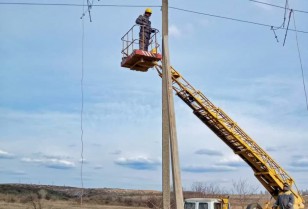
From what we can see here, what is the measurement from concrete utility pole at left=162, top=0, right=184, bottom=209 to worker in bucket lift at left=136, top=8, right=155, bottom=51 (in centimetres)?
620

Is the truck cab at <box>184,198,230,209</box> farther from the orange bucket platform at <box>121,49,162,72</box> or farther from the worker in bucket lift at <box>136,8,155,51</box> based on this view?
the worker in bucket lift at <box>136,8,155,51</box>

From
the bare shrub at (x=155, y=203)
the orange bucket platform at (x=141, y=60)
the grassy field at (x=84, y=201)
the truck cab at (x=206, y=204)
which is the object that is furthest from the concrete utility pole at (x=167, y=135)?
the bare shrub at (x=155, y=203)

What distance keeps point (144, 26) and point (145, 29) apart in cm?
32

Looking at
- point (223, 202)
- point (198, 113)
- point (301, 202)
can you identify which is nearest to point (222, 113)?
point (198, 113)

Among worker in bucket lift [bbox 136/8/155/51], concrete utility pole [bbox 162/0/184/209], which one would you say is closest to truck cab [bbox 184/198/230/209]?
worker in bucket lift [bbox 136/8/155/51]

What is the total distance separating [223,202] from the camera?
59.2 feet

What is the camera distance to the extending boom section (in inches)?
725

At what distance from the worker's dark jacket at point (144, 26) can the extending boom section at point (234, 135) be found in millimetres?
3020

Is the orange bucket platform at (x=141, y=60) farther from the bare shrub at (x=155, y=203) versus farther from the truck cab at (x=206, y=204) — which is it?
the bare shrub at (x=155, y=203)

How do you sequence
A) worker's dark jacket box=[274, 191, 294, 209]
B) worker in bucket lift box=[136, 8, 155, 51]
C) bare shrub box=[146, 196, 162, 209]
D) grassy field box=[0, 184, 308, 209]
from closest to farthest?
worker in bucket lift box=[136, 8, 155, 51] < worker's dark jacket box=[274, 191, 294, 209] < grassy field box=[0, 184, 308, 209] < bare shrub box=[146, 196, 162, 209]

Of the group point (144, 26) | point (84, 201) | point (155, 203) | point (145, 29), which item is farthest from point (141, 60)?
point (84, 201)

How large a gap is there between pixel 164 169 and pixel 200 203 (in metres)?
10.0

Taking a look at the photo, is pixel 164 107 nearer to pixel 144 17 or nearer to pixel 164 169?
pixel 164 169

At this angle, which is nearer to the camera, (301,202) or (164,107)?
(164,107)
